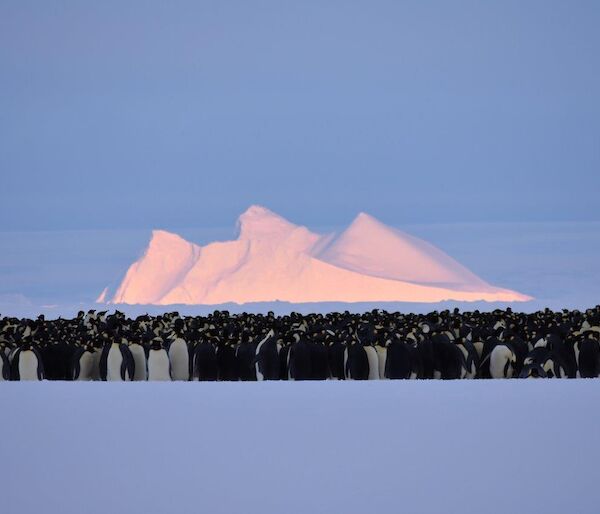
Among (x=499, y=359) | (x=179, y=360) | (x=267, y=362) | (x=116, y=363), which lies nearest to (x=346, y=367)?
(x=267, y=362)

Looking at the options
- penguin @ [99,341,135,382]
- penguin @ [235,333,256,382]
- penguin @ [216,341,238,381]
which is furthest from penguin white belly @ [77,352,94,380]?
penguin @ [235,333,256,382]

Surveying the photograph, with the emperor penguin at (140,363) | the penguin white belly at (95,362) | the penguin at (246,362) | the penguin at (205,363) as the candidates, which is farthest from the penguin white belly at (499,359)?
the penguin white belly at (95,362)

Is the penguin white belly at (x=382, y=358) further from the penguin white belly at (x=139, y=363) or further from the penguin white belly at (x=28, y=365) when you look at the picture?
the penguin white belly at (x=28, y=365)

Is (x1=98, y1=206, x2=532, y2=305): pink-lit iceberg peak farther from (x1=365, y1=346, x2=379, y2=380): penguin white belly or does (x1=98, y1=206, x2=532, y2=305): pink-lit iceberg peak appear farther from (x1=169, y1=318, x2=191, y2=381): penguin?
(x1=365, y1=346, x2=379, y2=380): penguin white belly

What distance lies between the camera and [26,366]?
1428 centimetres

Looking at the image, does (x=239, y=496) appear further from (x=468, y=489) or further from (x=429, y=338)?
(x=429, y=338)

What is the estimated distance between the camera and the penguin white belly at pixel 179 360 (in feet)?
48.9

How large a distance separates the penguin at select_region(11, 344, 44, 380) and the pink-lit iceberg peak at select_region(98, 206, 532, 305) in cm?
1933

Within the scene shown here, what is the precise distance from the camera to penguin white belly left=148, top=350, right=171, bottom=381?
47.8ft

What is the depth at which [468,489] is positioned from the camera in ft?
27.8

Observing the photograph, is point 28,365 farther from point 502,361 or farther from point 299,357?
point 502,361

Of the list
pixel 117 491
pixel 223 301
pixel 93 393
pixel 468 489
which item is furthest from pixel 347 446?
pixel 223 301

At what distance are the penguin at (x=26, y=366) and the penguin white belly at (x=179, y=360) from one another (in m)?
1.54

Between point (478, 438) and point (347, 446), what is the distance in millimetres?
1001
